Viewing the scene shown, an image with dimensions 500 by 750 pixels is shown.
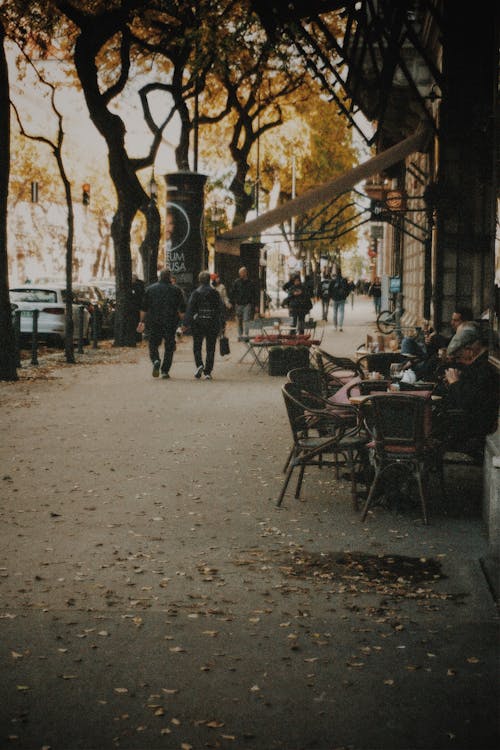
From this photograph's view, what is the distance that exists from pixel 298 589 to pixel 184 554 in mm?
1128

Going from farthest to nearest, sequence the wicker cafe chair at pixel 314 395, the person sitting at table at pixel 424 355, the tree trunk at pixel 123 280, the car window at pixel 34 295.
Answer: the car window at pixel 34 295 → the tree trunk at pixel 123 280 → the person sitting at table at pixel 424 355 → the wicker cafe chair at pixel 314 395

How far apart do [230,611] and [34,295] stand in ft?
74.1

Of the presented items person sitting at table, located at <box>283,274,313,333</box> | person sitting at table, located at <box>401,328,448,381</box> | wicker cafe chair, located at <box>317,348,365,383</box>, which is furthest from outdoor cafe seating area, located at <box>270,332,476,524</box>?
person sitting at table, located at <box>283,274,313,333</box>

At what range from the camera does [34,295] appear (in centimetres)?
2789

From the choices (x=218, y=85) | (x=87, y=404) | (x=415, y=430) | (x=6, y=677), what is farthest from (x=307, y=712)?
(x=218, y=85)

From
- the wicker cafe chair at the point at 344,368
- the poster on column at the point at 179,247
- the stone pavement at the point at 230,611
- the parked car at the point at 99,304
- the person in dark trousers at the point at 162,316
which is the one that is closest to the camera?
the stone pavement at the point at 230,611

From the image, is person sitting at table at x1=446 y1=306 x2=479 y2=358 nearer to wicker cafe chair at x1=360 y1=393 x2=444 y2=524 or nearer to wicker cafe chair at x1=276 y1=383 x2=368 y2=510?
wicker cafe chair at x1=276 y1=383 x2=368 y2=510

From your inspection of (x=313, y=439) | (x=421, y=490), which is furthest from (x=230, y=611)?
(x=313, y=439)

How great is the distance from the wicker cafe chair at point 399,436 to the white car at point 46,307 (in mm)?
19095

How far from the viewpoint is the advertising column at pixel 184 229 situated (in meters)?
30.4

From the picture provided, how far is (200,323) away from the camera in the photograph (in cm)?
1984

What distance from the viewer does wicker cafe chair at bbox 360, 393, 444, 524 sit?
8.66 m

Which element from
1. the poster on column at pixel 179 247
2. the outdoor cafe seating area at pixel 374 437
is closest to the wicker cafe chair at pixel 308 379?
the outdoor cafe seating area at pixel 374 437

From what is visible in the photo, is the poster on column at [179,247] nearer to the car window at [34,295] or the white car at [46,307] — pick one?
the white car at [46,307]
